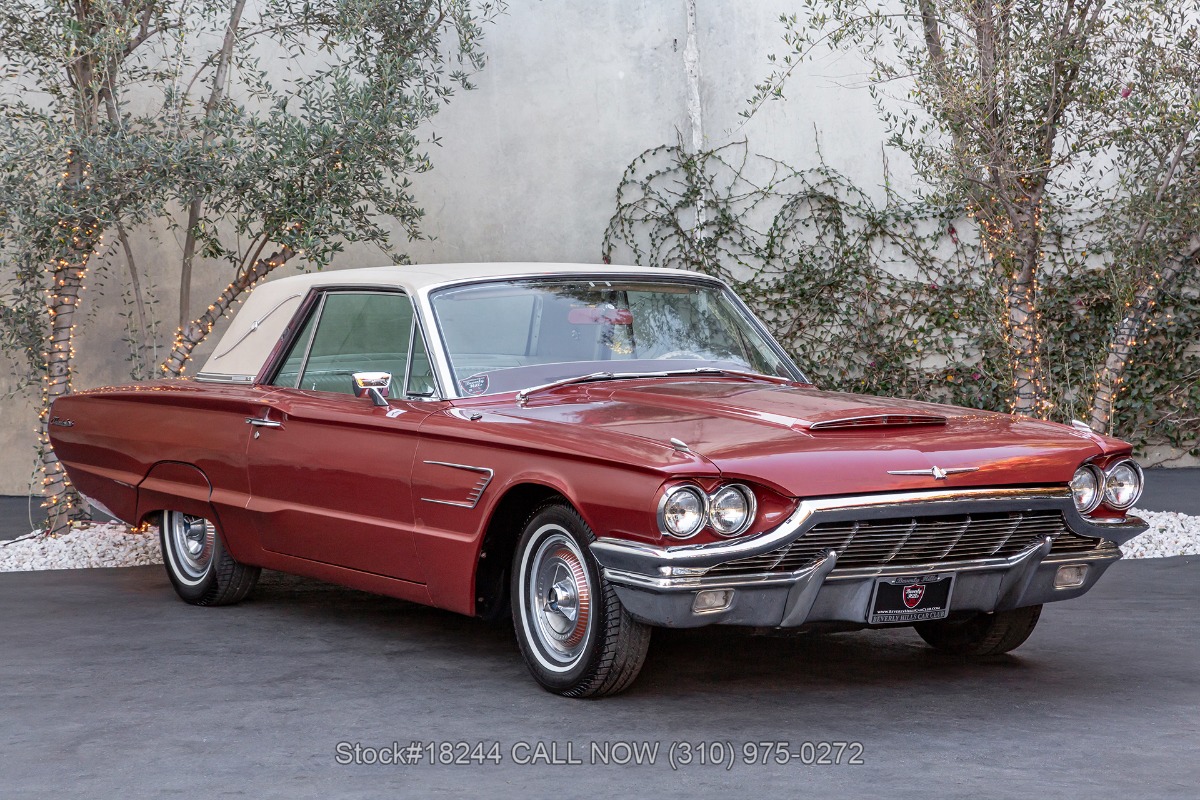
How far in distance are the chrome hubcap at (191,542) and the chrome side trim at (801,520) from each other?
2833 millimetres

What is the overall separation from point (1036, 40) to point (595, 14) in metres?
4.28

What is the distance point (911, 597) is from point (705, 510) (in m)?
0.76

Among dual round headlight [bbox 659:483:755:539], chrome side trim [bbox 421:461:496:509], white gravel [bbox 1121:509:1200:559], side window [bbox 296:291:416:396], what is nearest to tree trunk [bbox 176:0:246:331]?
side window [bbox 296:291:416:396]

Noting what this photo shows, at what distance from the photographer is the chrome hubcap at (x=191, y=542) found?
6.68m

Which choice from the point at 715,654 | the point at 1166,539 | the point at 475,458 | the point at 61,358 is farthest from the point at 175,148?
the point at 1166,539

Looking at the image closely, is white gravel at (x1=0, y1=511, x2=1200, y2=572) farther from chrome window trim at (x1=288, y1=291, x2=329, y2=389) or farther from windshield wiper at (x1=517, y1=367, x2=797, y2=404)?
windshield wiper at (x1=517, y1=367, x2=797, y2=404)

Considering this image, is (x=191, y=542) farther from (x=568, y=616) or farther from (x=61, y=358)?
(x=568, y=616)

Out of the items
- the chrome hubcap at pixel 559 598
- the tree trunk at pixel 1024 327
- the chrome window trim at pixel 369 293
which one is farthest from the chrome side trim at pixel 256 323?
the tree trunk at pixel 1024 327

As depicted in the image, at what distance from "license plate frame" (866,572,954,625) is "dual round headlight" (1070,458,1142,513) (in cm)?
59

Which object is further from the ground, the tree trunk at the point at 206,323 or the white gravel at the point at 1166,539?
the tree trunk at the point at 206,323

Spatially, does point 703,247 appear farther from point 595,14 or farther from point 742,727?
point 742,727

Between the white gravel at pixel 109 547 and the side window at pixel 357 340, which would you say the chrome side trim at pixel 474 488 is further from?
the white gravel at pixel 109 547

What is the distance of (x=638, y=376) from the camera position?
5.60 meters

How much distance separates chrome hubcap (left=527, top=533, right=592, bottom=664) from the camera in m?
4.68
